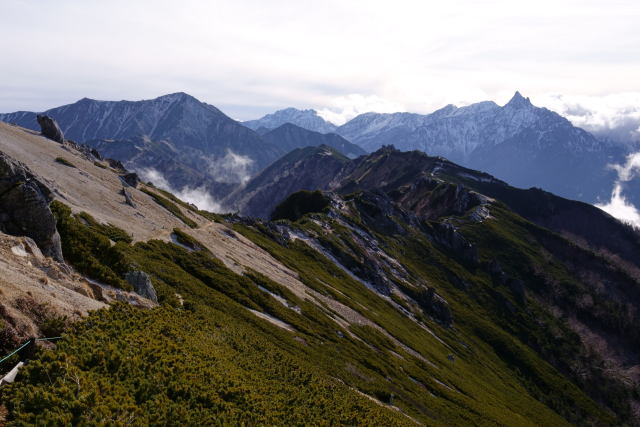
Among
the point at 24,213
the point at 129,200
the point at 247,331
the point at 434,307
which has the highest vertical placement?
the point at 24,213

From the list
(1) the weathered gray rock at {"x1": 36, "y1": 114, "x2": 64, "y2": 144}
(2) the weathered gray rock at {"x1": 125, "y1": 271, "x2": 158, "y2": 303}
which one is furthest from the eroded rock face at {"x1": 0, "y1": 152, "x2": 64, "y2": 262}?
(1) the weathered gray rock at {"x1": 36, "y1": 114, "x2": 64, "y2": 144}

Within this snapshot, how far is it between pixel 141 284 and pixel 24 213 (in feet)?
35.5

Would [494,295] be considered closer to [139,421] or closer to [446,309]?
[446,309]

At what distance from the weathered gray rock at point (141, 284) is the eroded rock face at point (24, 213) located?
5.56 metres

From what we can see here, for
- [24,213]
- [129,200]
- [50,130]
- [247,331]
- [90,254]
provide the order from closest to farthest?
[24,213] → [90,254] → [247,331] → [129,200] → [50,130]

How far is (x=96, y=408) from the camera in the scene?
60.0 ft

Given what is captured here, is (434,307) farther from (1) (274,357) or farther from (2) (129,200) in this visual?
(1) (274,357)

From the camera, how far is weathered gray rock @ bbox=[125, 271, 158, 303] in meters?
35.5

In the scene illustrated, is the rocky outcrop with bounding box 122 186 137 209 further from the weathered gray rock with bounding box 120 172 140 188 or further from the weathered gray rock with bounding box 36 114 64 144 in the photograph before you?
the weathered gray rock with bounding box 36 114 64 144

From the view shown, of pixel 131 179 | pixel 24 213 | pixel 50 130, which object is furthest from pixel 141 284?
pixel 50 130

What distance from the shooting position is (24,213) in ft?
108

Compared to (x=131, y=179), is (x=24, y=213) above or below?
below

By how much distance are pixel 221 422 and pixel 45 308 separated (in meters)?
11.9

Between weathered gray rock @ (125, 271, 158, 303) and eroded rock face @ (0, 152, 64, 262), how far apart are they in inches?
219
